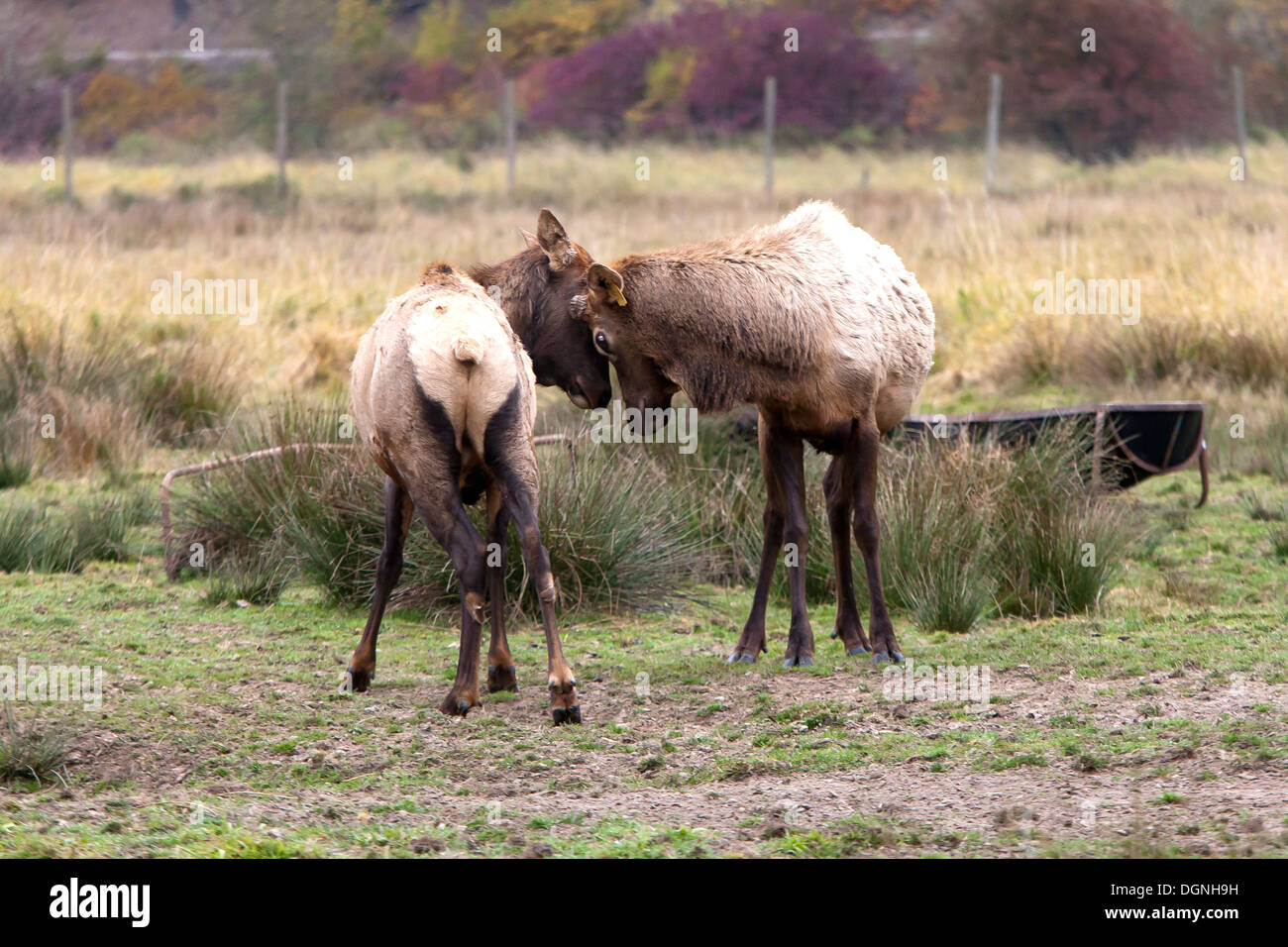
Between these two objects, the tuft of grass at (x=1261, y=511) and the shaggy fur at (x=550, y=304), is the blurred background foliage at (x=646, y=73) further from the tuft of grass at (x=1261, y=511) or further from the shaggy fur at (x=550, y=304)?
the shaggy fur at (x=550, y=304)

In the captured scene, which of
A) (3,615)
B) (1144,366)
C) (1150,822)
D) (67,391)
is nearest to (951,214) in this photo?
(1144,366)

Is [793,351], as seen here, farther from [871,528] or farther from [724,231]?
[724,231]

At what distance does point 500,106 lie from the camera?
36125 millimetres

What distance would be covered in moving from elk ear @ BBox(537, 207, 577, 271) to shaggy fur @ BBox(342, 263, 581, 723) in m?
0.56

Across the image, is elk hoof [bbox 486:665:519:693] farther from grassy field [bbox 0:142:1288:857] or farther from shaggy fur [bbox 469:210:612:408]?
shaggy fur [bbox 469:210:612:408]

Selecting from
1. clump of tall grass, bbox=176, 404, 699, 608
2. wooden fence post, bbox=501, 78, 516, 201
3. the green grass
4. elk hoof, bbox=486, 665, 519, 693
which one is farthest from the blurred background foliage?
elk hoof, bbox=486, 665, 519, 693

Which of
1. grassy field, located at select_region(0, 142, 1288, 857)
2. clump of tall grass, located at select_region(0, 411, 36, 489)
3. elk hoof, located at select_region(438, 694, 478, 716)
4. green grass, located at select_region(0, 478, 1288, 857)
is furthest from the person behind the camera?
clump of tall grass, located at select_region(0, 411, 36, 489)

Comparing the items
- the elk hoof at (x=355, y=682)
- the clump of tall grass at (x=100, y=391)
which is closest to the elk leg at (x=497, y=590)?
the elk hoof at (x=355, y=682)

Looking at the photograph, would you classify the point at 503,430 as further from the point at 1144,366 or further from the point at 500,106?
the point at 500,106

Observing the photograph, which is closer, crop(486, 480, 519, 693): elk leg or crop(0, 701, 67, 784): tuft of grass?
crop(0, 701, 67, 784): tuft of grass

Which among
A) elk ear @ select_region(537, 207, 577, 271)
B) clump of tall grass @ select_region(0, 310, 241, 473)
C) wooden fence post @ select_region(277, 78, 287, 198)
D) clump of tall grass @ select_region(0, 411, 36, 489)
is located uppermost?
wooden fence post @ select_region(277, 78, 287, 198)

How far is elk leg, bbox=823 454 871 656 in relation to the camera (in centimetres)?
697

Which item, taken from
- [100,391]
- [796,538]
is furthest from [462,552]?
[100,391]

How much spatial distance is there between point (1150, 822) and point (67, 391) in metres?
9.25
